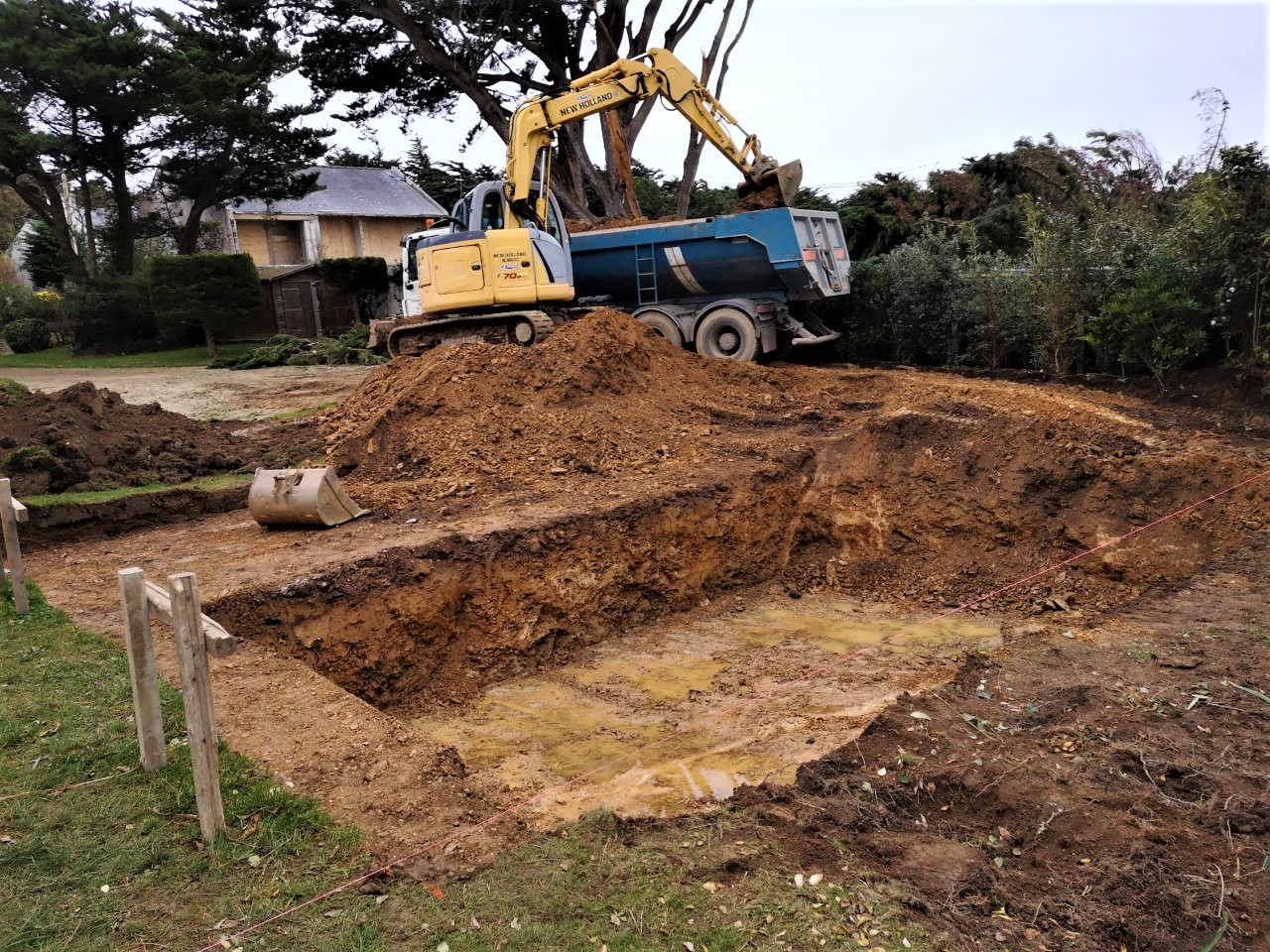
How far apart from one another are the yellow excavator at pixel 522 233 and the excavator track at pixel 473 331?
15 millimetres

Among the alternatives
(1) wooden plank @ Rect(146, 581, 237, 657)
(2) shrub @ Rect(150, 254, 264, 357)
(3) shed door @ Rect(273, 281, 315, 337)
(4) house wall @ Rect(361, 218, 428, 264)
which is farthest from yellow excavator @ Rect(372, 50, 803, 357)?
(4) house wall @ Rect(361, 218, 428, 264)

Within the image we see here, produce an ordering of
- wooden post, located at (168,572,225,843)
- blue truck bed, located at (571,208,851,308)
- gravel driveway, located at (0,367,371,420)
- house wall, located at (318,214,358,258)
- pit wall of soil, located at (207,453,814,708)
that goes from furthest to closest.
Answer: house wall, located at (318,214,358,258)
gravel driveway, located at (0,367,371,420)
blue truck bed, located at (571,208,851,308)
pit wall of soil, located at (207,453,814,708)
wooden post, located at (168,572,225,843)

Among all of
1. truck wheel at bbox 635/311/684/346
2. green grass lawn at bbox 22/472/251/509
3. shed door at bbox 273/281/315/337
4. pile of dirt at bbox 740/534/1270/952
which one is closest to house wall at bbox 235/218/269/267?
shed door at bbox 273/281/315/337

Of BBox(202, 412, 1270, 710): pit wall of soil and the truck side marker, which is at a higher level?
the truck side marker

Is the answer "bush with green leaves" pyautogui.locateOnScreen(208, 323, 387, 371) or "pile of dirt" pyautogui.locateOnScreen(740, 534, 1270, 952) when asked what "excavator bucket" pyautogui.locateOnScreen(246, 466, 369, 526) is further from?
"bush with green leaves" pyautogui.locateOnScreen(208, 323, 387, 371)

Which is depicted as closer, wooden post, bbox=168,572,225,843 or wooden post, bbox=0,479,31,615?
wooden post, bbox=168,572,225,843

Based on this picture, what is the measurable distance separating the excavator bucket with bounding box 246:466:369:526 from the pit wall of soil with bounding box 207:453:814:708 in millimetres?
1390

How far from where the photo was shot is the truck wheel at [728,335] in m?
14.7

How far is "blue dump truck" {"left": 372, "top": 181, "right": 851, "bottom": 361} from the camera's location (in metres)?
13.2

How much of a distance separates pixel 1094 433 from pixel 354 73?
1735 centimetres

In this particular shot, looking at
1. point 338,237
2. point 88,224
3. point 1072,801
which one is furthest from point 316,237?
point 1072,801

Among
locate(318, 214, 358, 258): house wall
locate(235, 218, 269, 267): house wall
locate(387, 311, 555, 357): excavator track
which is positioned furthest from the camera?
locate(318, 214, 358, 258): house wall

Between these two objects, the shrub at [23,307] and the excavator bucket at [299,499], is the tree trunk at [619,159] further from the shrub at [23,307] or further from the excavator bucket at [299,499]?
the shrub at [23,307]

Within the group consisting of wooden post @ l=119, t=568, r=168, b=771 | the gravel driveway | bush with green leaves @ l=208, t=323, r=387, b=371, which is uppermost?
bush with green leaves @ l=208, t=323, r=387, b=371
